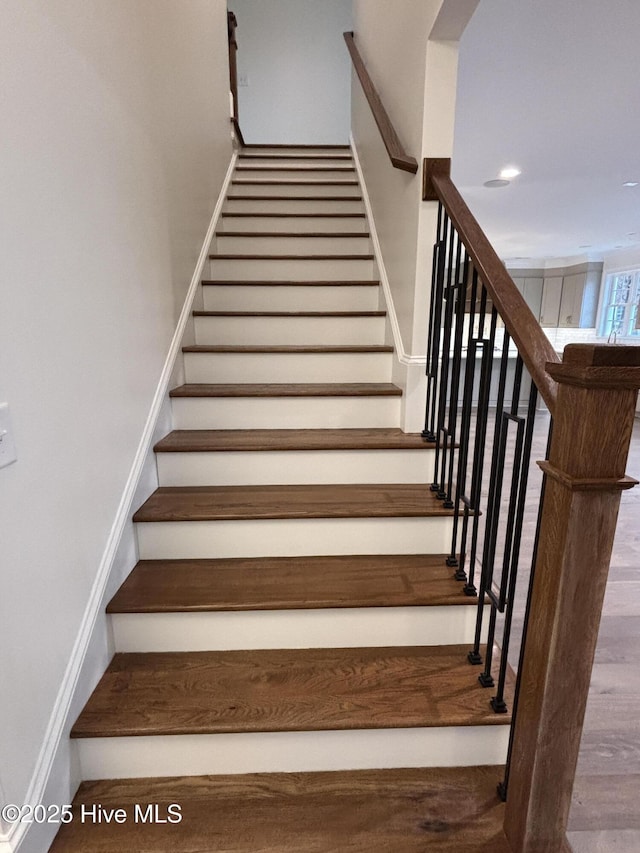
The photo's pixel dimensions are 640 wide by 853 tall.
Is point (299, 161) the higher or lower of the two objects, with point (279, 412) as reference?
higher

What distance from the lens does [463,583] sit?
4.62 ft

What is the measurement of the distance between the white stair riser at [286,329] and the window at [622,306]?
731 centimetres

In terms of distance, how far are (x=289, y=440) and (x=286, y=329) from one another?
2.46 feet

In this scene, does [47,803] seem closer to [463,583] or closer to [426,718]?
[426,718]

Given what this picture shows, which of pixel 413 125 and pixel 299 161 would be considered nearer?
pixel 413 125

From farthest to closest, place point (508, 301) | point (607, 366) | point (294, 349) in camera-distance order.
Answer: point (294, 349) → point (508, 301) → point (607, 366)

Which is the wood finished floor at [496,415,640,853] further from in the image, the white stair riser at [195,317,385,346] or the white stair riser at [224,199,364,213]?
the white stair riser at [224,199,364,213]

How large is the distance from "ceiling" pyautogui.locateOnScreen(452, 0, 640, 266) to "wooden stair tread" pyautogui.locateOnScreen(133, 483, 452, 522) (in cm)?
202

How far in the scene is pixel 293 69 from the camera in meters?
5.15

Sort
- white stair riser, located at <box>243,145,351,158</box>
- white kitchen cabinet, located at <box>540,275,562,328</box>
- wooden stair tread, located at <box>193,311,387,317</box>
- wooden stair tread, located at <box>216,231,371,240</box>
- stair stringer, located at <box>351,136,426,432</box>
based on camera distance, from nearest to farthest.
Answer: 1. stair stringer, located at <box>351,136,426,432</box>
2. wooden stair tread, located at <box>193,311,387,317</box>
3. wooden stair tread, located at <box>216,231,371,240</box>
4. white stair riser, located at <box>243,145,351,158</box>
5. white kitchen cabinet, located at <box>540,275,562,328</box>

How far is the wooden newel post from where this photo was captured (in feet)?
2.48

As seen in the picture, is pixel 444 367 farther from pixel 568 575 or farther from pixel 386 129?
pixel 386 129

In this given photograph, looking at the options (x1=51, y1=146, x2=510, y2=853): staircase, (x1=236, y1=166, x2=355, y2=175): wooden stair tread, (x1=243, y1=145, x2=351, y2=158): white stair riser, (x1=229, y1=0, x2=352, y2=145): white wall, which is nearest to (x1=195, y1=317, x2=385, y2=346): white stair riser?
(x1=51, y1=146, x2=510, y2=853): staircase

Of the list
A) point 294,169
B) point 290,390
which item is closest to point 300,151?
point 294,169
